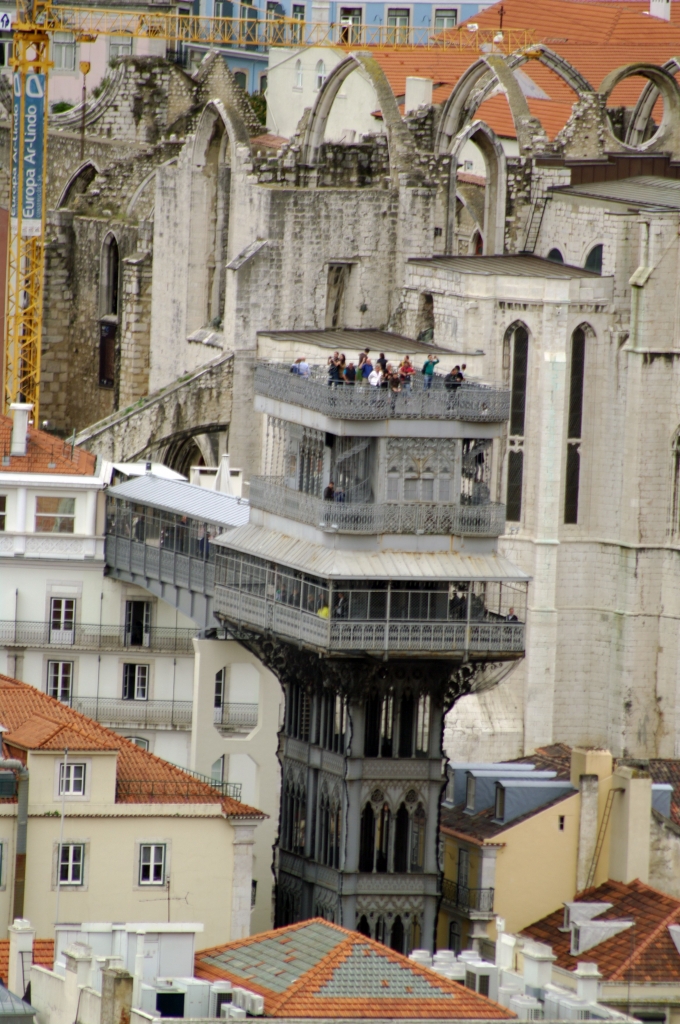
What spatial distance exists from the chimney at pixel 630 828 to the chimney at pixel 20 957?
1976cm

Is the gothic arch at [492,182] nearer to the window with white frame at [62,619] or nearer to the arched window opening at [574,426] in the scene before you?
the arched window opening at [574,426]

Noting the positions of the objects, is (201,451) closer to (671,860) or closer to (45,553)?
(45,553)

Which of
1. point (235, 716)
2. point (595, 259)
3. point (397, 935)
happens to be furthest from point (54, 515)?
point (397, 935)

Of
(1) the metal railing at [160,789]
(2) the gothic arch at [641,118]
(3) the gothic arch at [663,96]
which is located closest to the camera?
(1) the metal railing at [160,789]

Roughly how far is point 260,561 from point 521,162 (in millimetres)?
22269

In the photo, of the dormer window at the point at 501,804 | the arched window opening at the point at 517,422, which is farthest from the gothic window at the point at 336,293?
the dormer window at the point at 501,804

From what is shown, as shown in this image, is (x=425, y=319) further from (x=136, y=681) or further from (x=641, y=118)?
(x=136, y=681)

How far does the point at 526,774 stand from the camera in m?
90.2

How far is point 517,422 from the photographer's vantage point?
325 ft

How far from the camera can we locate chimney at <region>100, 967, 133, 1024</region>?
6731 centimetres

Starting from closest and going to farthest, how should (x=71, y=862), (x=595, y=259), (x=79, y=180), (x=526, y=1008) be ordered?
(x=526, y=1008), (x=71, y=862), (x=595, y=259), (x=79, y=180)

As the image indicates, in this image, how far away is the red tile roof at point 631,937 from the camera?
81.3 m

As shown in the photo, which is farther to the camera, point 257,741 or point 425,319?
point 425,319

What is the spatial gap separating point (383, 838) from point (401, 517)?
299 inches
